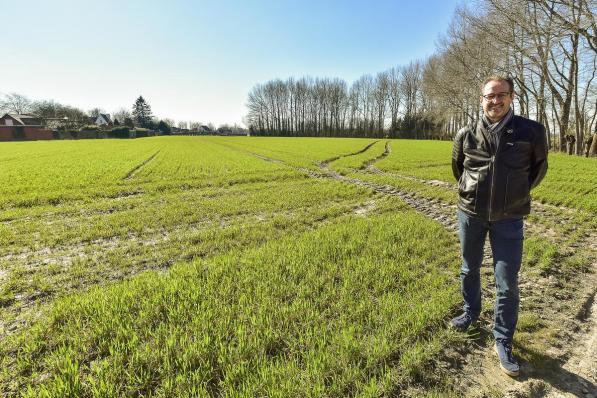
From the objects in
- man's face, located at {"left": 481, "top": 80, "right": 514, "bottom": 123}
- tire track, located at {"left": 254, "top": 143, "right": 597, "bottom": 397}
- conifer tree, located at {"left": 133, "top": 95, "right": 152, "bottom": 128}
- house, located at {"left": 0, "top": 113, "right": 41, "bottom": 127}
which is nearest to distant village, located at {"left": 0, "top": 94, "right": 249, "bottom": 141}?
house, located at {"left": 0, "top": 113, "right": 41, "bottom": 127}

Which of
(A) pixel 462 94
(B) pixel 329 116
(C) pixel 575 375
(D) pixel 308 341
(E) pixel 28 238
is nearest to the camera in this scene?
(C) pixel 575 375

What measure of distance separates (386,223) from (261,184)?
8.17 m

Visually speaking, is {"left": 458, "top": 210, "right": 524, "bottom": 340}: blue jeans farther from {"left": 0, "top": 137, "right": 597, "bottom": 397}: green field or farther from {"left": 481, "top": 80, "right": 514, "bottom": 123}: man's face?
{"left": 481, "top": 80, "right": 514, "bottom": 123}: man's face

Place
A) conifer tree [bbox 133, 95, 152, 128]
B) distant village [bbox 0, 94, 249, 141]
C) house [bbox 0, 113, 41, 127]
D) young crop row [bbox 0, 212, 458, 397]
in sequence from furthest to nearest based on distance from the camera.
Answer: conifer tree [bbox 133, 95, 152, 128]
house [bbox 0, 113, 41, 127]
distant village [bbox 0, 94, 249, 141]
young crop row [bbox 0, 212, 458, 397]

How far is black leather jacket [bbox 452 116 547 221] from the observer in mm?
2830

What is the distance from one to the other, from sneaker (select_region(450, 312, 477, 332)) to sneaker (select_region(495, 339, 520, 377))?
0.36m

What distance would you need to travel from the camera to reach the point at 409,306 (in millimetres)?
3852

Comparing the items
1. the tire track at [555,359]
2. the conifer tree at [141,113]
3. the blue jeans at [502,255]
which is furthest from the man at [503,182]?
the conifer tree at [141,113]

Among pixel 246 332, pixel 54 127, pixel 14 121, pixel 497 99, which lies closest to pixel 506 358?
pixel 497 99

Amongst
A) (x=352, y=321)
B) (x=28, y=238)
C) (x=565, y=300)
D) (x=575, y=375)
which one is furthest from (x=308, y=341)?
(x=28, y=238)

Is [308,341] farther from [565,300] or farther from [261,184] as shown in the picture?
[261,184]

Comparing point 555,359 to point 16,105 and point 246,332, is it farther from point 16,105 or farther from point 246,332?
point 16,105

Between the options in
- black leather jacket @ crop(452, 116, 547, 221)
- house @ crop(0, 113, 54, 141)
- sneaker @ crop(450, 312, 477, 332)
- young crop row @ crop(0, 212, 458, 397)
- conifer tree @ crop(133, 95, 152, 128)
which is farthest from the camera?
conifer tree @ crop(133, 95, 152, 128)

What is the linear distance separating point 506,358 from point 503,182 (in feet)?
6.10
